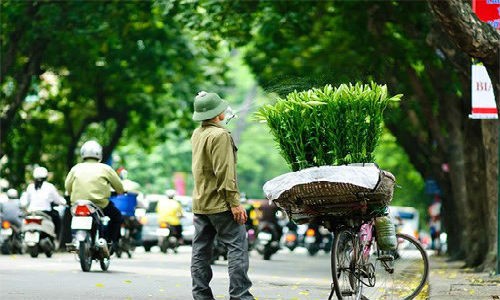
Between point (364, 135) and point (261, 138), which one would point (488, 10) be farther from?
point (261, 138)

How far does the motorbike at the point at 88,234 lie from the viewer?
16.4 metres

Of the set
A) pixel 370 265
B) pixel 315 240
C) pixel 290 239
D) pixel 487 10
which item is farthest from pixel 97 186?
pixel 290 239

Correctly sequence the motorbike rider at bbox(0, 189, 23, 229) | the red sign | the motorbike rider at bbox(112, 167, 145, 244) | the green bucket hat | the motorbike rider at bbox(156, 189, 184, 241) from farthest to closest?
1. the motorbike rider at bbox(156, 189, 184, 241)
2. the motorbike rider at bbox(0, 189, 23, 229)
3. the motorbike rider at bbox(112, 167, 145, 244)
4. the red sign
5. the green bucket hat

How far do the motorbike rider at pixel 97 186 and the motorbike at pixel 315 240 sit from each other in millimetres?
17918

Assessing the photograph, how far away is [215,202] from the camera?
10219 mm

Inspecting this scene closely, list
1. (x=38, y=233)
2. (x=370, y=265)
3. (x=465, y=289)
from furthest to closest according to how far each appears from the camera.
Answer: (x=38, y=233)
(x=465, y=289)
(x=370, y=265)

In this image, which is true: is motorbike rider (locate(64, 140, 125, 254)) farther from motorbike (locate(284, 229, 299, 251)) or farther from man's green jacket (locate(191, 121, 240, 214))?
motorbike (locate(284, 229, 299, 251))

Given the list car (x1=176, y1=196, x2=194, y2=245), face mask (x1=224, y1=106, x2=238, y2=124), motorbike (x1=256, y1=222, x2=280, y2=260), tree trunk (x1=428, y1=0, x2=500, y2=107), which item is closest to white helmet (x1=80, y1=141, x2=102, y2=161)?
tree trunk (x1=428, y1=0, x2=500, y2=107)

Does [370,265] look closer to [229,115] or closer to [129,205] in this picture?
[229,115]

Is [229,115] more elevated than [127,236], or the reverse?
[229,115]

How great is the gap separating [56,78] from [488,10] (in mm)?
22246

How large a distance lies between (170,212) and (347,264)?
17599 millimetres

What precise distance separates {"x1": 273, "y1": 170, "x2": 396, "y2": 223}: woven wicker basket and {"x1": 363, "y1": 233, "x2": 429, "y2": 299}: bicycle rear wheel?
81 cm

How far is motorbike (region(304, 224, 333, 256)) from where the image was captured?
34969 mm
